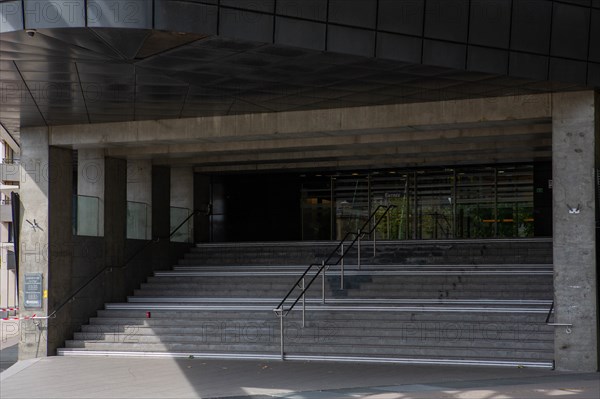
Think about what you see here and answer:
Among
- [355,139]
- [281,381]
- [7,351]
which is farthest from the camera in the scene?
[7,351]

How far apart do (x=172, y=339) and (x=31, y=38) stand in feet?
29.5

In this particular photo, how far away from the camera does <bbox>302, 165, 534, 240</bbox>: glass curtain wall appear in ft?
87.2

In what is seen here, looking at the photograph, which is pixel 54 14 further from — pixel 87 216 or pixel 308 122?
pixel 87 216

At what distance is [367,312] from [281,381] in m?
4.54

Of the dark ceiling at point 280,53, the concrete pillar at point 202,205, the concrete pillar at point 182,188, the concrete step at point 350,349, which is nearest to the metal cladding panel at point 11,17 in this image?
the dark ceiling at point 280,53

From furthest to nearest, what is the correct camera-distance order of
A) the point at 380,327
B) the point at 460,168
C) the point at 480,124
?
1. the point at 460,168
2. the point at 380,327
3. the point at 480,124

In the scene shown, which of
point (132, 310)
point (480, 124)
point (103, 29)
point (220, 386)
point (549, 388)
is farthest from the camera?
point (132, 310)

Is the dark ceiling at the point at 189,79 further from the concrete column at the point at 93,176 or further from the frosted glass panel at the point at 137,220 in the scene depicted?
the frosted glass panel at the point at 137,220

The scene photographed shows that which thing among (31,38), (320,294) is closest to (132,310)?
(320,294)

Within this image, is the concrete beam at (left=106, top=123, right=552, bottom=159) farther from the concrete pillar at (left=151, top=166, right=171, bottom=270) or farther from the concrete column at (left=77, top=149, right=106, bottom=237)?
the concrete pillar at (left=151, top=166, right=171, bottom=270)

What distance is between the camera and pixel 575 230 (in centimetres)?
1498

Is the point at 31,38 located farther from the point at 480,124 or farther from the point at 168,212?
the point at 168,212

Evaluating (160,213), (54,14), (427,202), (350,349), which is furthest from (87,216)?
(427,202)

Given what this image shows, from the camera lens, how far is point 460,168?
2706 centimetres
